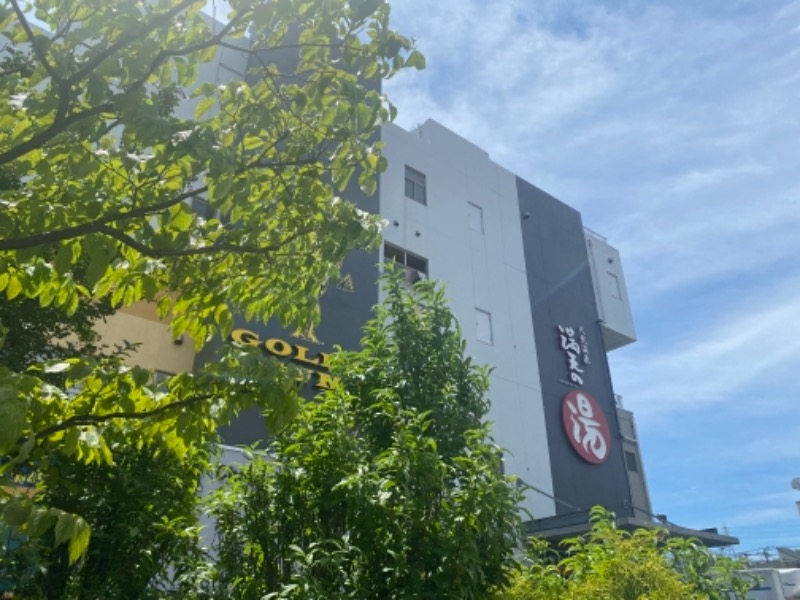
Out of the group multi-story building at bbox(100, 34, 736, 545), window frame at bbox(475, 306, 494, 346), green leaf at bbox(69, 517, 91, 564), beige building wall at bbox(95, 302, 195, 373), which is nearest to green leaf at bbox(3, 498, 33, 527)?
green leaf at bbox(69, 517, 91, 564)

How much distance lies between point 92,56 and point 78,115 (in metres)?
0.43

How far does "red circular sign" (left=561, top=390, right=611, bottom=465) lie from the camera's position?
20141mm

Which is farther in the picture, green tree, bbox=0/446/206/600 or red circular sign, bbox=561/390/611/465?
red circular sign, bbox=561/390/611/465

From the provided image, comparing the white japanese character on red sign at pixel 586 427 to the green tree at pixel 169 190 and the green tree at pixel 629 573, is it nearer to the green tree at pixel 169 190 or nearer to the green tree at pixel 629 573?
the green tree at pixel 629 573

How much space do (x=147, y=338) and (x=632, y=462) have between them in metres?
17.5

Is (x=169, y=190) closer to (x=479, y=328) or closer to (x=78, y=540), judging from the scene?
(x=78, y=540)

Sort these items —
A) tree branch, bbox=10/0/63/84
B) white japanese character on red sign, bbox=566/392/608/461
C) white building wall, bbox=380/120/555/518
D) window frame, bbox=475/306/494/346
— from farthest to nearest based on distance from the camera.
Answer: white japanese character on red sign, bbox=566/392/608/461 < window frame, bbox=475/306/494/346 < white building wall, bbox=380/120/555/518 < tree branch, bbox=10/0/63/84

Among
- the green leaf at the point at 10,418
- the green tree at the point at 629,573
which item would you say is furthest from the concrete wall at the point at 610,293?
the green leaf at the point at 10,418

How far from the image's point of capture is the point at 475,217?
2181 centimetres

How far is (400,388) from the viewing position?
17.1ft

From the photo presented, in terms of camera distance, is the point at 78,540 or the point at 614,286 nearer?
the point at 78,540

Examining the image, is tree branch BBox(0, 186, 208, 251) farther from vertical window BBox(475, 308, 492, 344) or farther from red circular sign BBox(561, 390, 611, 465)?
red circular sign BBox(561, 390, 611, 465)

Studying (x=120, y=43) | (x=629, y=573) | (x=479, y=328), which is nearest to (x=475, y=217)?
(x=479, y=328)

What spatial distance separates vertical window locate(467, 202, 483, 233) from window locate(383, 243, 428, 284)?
3.16 metres
